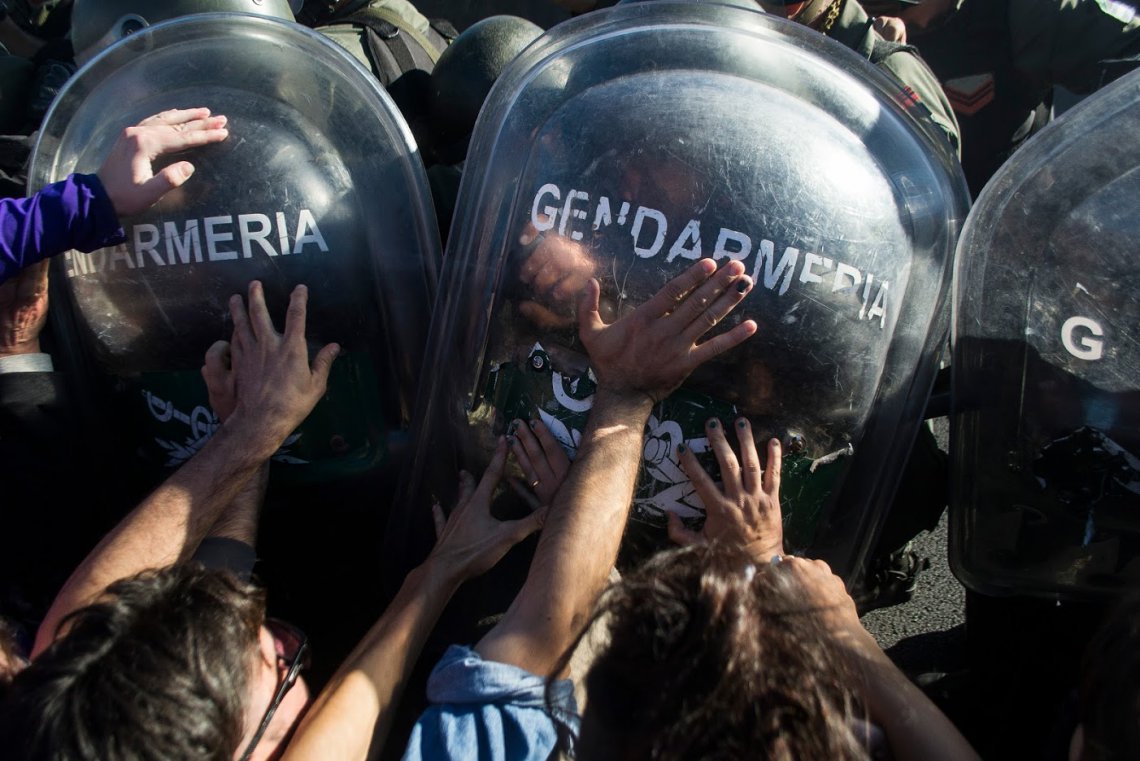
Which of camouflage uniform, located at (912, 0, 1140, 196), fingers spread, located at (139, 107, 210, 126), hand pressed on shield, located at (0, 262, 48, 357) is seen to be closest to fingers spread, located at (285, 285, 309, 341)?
fingers spread, located at (139, 107, 210, 126)

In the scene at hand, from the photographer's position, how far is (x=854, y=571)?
1703 mm

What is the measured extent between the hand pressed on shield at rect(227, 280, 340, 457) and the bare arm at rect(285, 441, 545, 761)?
1.09 feet

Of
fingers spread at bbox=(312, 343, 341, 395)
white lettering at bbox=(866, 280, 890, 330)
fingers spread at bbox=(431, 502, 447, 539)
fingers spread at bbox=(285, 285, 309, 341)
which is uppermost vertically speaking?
white lettering at bbox=(866, 280, 890, 330)

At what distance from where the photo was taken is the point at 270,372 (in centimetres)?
154

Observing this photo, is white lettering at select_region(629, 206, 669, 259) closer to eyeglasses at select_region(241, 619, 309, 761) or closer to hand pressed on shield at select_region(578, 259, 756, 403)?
hand pressed on shield at select_region(578, 259, 756, 403)

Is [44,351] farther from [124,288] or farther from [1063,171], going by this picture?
[1063,171]

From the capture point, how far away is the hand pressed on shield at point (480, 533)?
1.57 m

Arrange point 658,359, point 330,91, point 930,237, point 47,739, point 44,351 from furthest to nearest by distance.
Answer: point 44,351, point 330,91, point 930,237, point 658,359, point 47,739

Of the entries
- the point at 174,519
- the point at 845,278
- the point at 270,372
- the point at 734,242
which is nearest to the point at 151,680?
the point at 174,519

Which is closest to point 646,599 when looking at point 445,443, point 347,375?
point 445,443

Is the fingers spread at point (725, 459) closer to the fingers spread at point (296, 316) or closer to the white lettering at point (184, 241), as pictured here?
the fingers spread at point (296, 316)

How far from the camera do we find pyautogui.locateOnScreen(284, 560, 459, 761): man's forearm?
1312 millimetres

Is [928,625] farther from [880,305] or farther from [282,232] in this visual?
[282,232]

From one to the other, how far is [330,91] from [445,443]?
69cm
